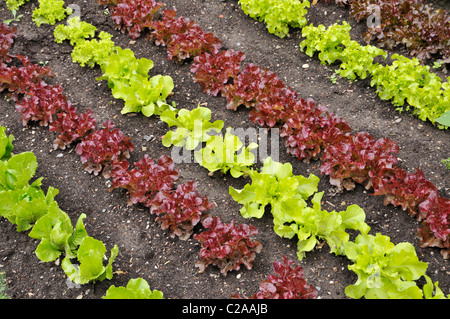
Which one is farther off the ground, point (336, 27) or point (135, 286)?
point (336, 27)

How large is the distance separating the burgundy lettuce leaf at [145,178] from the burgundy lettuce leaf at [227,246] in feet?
2.32

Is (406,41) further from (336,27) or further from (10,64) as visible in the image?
(10,64)

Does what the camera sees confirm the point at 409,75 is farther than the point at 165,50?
No

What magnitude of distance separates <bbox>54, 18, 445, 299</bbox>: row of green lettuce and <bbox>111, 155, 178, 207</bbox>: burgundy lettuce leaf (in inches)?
14.9

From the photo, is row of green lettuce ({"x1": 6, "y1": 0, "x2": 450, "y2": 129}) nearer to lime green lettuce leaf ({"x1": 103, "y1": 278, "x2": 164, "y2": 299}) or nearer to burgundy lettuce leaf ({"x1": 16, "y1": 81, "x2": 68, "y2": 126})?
burgundy lettuce leaf ({"x1": 16, "y1": 81, "x2": 68, "y2": 126})

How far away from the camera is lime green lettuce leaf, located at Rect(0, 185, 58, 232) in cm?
398

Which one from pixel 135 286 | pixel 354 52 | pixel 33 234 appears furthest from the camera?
pixel 354 52

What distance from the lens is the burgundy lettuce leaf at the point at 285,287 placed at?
135 inches

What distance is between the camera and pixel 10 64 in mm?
6121

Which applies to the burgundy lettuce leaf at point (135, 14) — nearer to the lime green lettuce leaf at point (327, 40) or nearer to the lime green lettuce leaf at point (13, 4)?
the lime green lettuce leaf at point (13, 4)

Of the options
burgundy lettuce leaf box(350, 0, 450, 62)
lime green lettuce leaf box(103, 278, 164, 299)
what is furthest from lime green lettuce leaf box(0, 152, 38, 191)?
burgundy lettuce leaf box(350, 0, 450, 62)

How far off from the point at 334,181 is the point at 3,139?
11.1ft

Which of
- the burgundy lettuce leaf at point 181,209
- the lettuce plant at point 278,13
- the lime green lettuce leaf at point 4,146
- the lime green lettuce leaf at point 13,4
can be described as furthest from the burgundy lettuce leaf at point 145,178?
the lime green lettuce leaf at point 13,4
